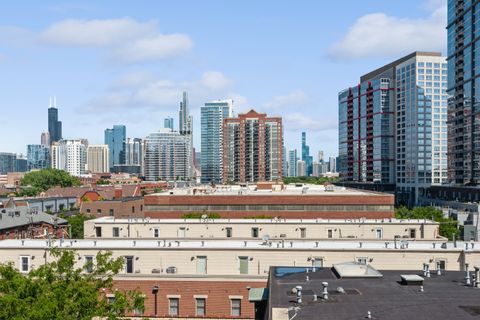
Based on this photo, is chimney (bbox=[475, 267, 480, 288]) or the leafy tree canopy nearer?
chimney (bbox=[475, 267, 480, 288])

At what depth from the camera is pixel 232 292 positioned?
39.3 meters

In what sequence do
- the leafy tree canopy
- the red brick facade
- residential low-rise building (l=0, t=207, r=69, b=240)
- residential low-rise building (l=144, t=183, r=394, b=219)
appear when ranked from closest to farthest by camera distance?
the red brick facade → the leafy tree canopy → residential low-rise building (l=0, t=207, r=69, b=240) → residential low-rise building (l=144, t=183, r=394, b=219)

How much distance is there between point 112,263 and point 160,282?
9435 millimetres

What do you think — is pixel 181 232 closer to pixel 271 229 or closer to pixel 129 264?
pixel 271 229

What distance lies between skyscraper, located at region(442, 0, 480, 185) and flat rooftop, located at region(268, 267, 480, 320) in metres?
131

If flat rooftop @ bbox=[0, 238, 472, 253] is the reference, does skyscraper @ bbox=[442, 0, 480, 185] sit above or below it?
above

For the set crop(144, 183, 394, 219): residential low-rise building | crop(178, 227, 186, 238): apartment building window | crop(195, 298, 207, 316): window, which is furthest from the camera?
crop(144, 183, 394, 219): residential low-rise building

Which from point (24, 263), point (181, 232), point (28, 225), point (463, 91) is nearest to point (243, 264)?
point (24, 263)

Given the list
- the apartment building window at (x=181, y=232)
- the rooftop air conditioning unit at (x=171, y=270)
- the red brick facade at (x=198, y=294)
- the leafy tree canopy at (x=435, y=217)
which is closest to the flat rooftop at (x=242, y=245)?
the rooftop air conditioning unit at (x=171, y=270)

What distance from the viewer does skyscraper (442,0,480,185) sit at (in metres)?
150

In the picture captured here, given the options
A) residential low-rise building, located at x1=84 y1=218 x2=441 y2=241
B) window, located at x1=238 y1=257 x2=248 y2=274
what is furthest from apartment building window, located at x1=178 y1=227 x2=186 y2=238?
window, located at x1=238 y1=257 x2=248 y2=274

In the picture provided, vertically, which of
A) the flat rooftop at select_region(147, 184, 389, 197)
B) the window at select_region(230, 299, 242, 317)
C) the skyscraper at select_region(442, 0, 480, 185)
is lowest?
the window at select_region(230, 299, 242, 317)

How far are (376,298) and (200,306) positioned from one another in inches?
697

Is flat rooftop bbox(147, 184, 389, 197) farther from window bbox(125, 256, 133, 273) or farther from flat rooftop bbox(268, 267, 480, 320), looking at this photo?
flat rooftop bbox(268, 267, 480, 320)
